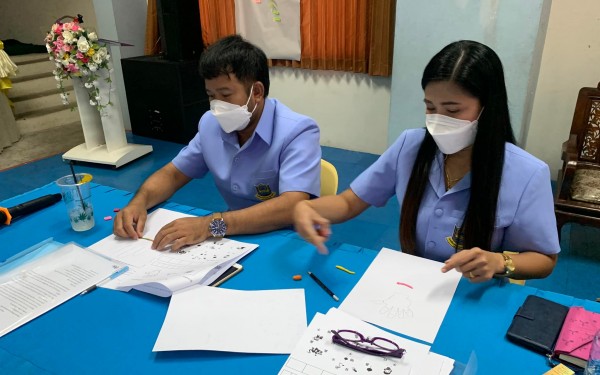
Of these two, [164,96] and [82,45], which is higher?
[82,45]

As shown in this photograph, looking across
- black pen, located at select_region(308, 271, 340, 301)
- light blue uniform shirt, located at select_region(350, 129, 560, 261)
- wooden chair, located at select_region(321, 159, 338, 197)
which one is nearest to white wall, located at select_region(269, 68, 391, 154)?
wooden chair, located at select_region(321, 159, 338, 197)

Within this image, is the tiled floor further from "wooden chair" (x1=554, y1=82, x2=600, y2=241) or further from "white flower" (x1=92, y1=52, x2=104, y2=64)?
"white flower" (x1=92, y1=52, x2=104, y2=64)

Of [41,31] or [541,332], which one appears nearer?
[541,332]

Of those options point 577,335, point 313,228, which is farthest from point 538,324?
point 313,228

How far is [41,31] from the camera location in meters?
6.39

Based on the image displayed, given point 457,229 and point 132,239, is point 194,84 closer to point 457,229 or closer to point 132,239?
point 132,239

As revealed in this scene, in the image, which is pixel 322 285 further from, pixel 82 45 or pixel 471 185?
pixel 82 45

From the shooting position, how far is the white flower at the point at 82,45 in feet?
10.9

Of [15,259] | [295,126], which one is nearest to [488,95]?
[295,126]

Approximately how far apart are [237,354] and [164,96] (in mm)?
3636

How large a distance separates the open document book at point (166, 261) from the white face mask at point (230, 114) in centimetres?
38

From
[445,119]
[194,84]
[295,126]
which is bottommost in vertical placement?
[194,84]

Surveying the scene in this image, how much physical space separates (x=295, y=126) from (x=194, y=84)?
113 inches

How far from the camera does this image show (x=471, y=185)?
3.88 feet
